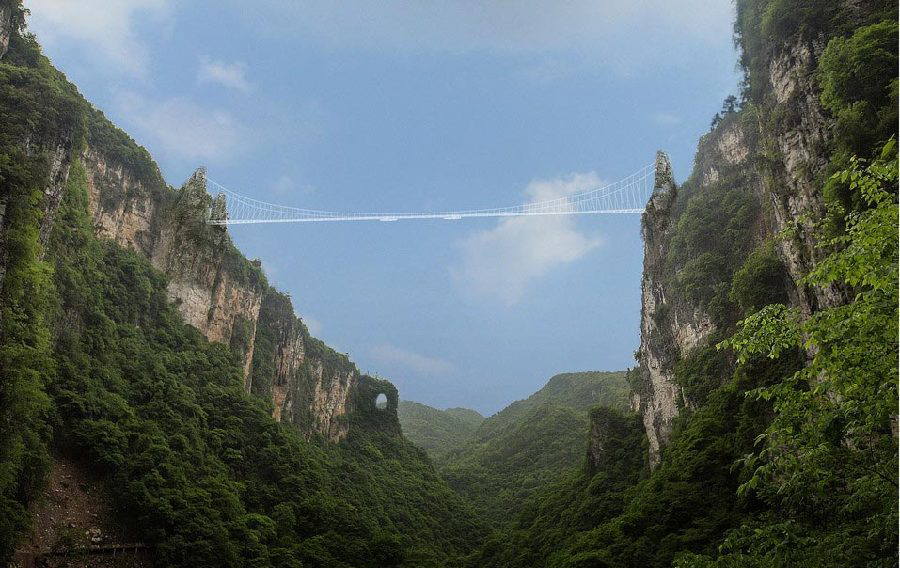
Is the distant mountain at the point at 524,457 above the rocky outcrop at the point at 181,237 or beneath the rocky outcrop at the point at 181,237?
beneath

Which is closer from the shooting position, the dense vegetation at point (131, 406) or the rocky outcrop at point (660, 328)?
the dense vegetation at point (131, 406)

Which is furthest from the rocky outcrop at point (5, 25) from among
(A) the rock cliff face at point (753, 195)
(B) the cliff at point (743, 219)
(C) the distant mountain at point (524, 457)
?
(C) the distant mountain at point (524, 457)

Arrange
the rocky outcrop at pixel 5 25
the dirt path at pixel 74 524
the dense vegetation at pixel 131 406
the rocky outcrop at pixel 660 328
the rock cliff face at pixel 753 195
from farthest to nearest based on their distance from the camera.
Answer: the rocky outcrop at pixel 660 328
the rocky outcrop at pixel 5 25
the dirt path at pixel 74 524
the dense vegetation at pixel 131 406
the rock cliff face at pixel 753 195

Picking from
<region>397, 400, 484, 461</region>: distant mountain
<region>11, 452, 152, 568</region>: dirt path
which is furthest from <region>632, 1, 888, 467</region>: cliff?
<region>397, 400, 484, 461</region>: distant mountain

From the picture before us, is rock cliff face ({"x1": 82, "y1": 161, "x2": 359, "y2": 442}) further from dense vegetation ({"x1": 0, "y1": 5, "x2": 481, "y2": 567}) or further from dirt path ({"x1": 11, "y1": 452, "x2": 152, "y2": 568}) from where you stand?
dirt path ({"x1": 11, "y1": 452, "x2": 152, "y2": 568})

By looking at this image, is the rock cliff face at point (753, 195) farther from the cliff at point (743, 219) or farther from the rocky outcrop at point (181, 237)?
the rocky outcrop at point (181, 237)
